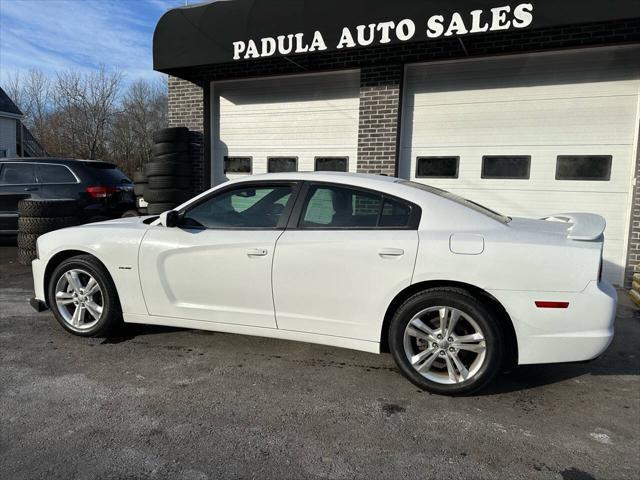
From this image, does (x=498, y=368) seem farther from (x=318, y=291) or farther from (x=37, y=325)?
(x=37, y=325)

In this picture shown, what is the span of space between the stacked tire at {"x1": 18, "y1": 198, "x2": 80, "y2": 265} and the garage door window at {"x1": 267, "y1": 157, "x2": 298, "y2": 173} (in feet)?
11.9

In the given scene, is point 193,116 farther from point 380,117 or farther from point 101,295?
point 101,295

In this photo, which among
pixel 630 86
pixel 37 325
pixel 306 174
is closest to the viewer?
pixel 306 174

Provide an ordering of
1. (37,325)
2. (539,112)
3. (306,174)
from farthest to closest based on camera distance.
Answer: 1. (539,112)
2. (37,325)
3. (306,174)

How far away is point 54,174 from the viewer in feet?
26.3

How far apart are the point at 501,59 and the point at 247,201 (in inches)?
211

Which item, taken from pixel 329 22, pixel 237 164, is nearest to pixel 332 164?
pixel 237 164

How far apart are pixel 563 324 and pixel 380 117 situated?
5433mm

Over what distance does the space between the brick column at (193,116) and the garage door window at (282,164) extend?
4.66 ft

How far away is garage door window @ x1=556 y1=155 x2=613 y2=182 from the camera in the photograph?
6.52 metres

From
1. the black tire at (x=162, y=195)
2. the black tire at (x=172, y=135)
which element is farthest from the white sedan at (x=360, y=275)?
the black tire at (x=172, y=135)

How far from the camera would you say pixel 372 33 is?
6363 mm

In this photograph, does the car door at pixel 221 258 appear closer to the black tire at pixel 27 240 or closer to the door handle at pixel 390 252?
the door handle at pixel 390 252

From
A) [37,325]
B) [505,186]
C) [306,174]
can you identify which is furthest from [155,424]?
[505,186]
